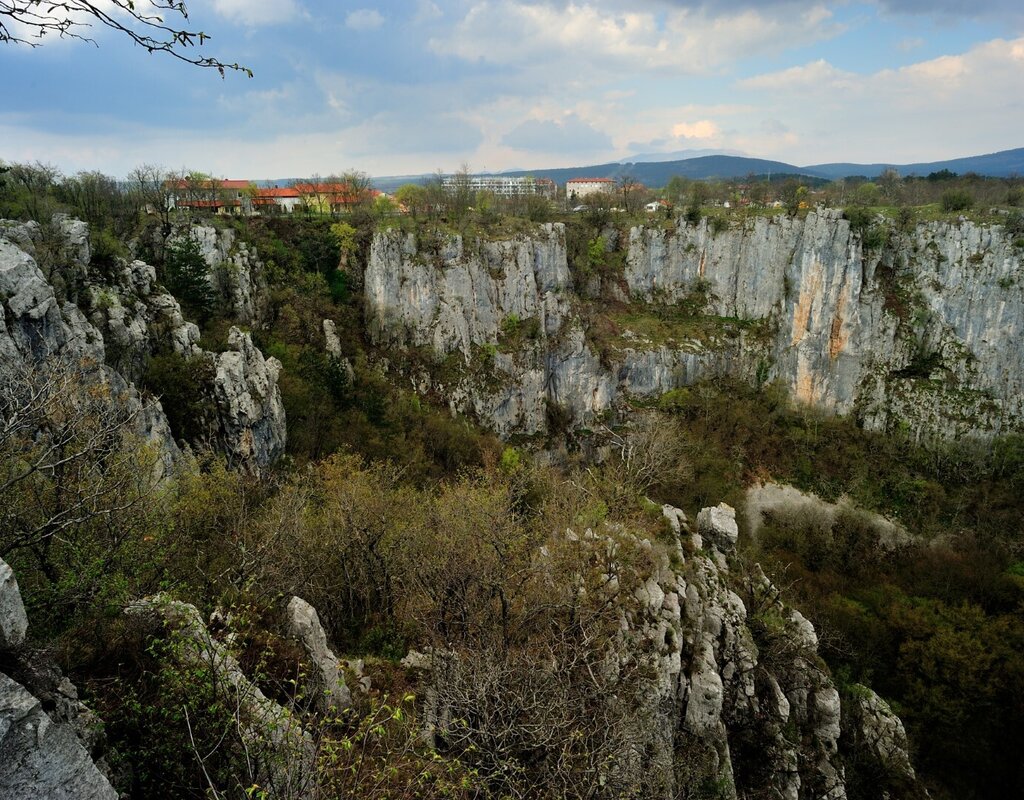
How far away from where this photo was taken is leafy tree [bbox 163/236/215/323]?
29.5 meters

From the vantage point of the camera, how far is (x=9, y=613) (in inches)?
165

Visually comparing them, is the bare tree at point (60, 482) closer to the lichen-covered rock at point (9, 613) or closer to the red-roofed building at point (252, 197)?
the lichen-covered rock at point (9, 613)

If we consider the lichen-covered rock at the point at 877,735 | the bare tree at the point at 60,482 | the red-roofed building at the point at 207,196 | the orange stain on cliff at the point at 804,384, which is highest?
the red-roofed building at the point at 207,196

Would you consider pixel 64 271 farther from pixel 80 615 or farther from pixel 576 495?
pixel 576 495

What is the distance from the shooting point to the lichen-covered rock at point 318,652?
346 inches

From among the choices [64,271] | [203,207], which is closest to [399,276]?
[203,207]

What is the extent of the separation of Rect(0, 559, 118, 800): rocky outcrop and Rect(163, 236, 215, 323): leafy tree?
29654 mm

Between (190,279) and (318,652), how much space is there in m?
27.2

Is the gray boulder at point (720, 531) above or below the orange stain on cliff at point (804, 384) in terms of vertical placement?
above

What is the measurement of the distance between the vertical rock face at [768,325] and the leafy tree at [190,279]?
12.3 m

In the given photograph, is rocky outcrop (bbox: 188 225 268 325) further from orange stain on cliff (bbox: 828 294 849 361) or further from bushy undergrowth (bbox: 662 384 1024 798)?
orange stain on cliff (bbox: 828 294 849 361)

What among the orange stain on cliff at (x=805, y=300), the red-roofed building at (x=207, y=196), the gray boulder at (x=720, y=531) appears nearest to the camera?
the gray boulder at (x=720, y=531)

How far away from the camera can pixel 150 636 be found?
663 centimetres

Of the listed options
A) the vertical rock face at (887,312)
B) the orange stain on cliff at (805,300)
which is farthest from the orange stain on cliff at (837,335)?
the orange stain on cliff at (805,300)
